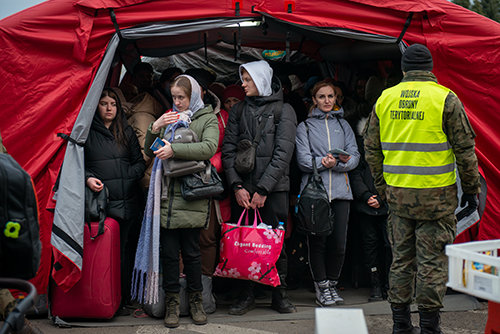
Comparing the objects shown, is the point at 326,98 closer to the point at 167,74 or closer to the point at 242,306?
Answer: the point at 242,306

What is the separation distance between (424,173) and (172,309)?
213cm

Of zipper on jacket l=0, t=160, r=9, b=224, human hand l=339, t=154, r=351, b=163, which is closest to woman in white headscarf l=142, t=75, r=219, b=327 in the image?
human hand l=339, t=154, r=351, b=163

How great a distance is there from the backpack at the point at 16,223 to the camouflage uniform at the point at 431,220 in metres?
2.24

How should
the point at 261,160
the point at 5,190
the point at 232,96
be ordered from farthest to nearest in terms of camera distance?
the point at 232,96 → the point at 261,160 → the point at 5,190

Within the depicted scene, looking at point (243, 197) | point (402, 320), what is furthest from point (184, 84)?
point (402, 320)

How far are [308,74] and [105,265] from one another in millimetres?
3966

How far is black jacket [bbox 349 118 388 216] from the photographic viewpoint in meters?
4.27

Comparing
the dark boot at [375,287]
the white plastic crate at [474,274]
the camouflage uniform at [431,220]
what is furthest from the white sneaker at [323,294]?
the white plastic crate at [474,274]

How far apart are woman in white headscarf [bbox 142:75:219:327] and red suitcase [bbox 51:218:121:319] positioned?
0.42 m

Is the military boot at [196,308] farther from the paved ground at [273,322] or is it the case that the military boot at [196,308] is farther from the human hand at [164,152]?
the human hand at [164,152]

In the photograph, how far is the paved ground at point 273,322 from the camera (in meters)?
3.65

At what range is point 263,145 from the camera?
4016mm

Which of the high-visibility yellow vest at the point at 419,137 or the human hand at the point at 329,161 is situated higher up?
the high-visibility yellow vest at the point at 419,137

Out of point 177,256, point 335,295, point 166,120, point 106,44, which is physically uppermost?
point 106,44
